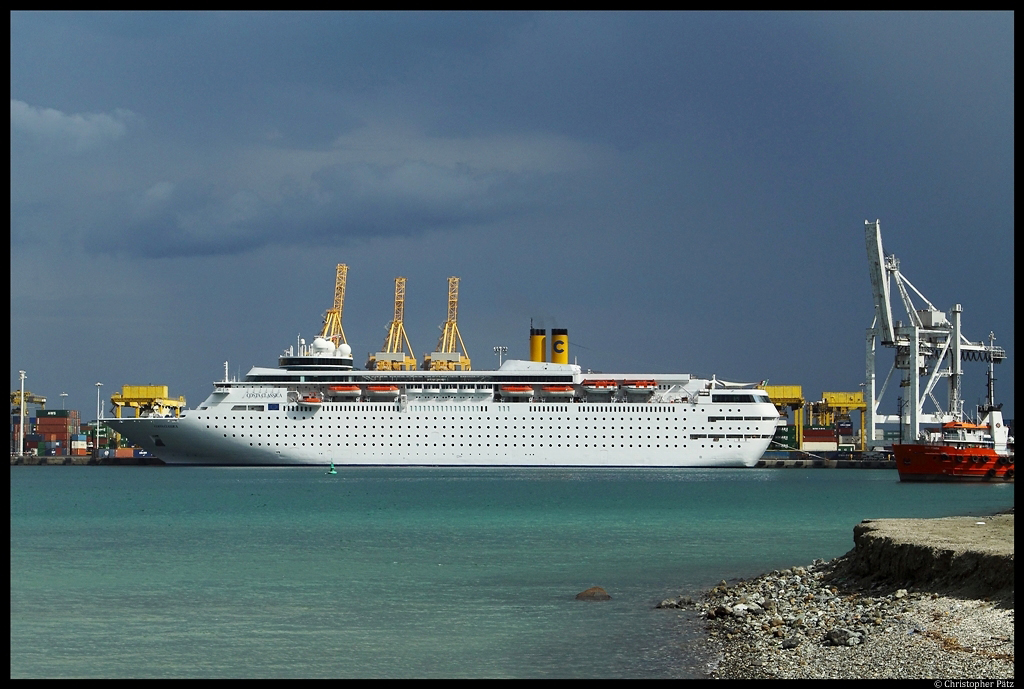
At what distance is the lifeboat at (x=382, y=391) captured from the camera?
61.5 m

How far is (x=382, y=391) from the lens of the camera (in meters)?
61.7

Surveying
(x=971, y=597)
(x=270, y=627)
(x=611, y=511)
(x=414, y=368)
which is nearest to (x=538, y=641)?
(x=270, y=627)

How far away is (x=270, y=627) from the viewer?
1522 centimetres

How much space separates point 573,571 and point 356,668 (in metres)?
7.83

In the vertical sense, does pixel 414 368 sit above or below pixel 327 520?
above

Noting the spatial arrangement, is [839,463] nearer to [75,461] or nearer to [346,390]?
[346,390]

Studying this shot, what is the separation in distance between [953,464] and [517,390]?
816 inches

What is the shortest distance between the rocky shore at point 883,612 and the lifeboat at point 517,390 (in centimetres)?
4317

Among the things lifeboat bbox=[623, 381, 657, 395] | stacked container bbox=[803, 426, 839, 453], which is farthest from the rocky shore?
stacked container bbox=[803, 426, 839, 453]

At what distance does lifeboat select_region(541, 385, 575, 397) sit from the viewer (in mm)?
61250

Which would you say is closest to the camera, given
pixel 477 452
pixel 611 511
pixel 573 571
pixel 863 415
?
pixel 573 571

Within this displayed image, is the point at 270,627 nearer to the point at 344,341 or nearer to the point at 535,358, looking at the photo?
the point at 535,358

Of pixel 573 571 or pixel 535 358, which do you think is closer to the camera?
pixel 573 571

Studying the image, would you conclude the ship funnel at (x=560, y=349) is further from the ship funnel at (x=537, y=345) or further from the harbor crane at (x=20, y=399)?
the harbor crane at (x=20, y=399)
